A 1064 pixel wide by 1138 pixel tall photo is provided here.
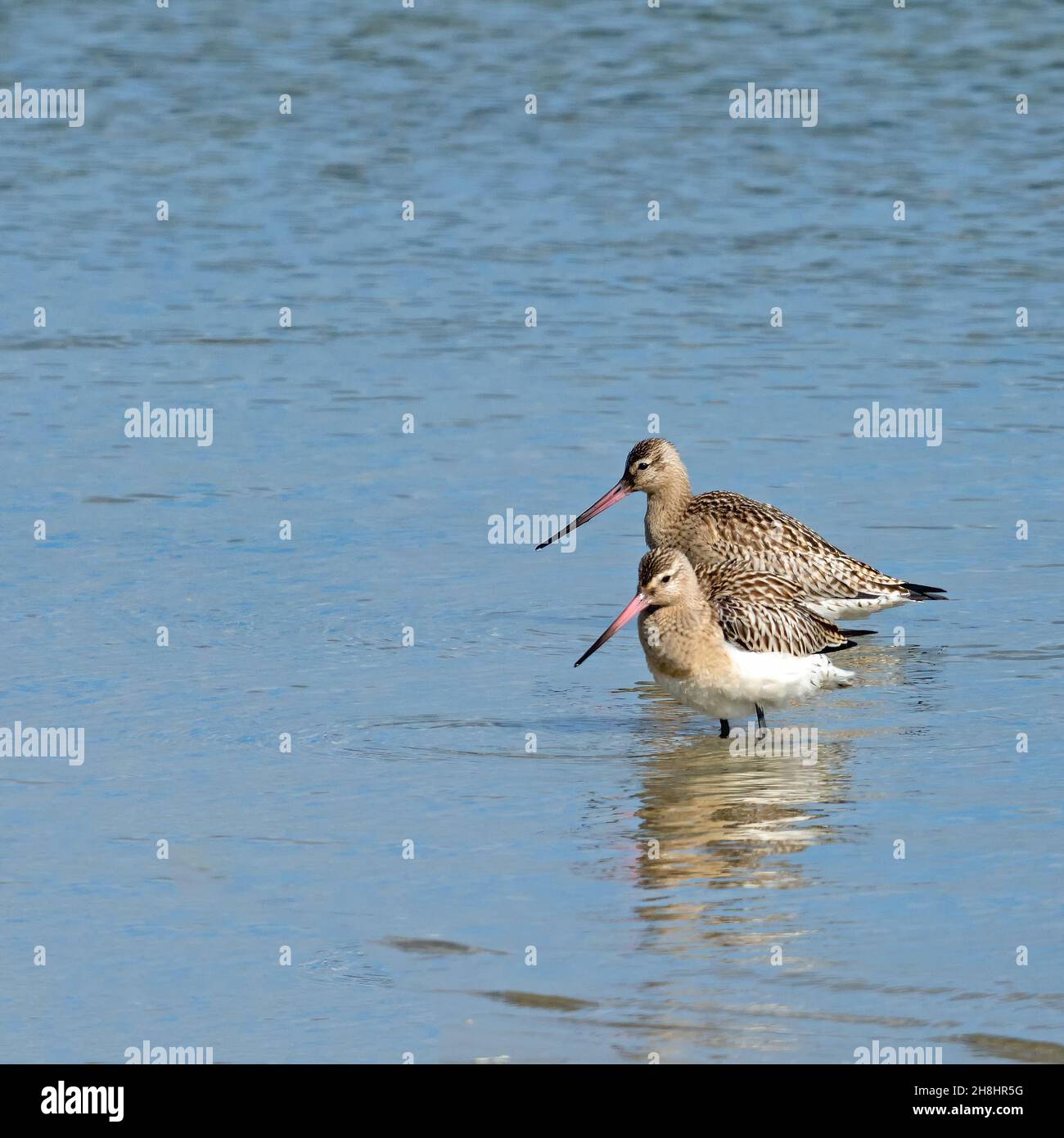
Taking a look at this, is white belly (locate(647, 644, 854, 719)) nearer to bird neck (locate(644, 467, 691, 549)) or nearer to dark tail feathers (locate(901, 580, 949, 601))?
dark tail feathers (locate(901, 580, 949, 601))

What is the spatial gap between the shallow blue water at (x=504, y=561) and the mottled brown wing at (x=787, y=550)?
1.11 ft

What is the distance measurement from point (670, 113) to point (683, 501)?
524 inches

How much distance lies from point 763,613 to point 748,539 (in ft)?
5.15

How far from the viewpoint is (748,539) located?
37.7 feet

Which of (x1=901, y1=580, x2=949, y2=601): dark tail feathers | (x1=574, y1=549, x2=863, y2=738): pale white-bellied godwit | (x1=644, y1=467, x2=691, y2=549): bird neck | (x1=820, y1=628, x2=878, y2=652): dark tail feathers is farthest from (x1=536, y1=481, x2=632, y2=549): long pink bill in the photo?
(x1=574, y1=549, x2=863, y2=738): pale white-bellied godwit

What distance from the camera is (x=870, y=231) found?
763 inches

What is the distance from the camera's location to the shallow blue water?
267 inches

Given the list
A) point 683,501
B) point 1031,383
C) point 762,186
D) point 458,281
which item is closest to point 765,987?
point 683,501

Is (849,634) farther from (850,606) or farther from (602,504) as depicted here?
(602,504)

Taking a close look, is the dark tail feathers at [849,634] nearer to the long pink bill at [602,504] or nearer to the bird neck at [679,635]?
the bird neck at [679,635]

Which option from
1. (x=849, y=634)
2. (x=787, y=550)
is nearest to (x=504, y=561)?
(x=787, y=550)

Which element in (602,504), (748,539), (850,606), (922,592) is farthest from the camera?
(602,504)

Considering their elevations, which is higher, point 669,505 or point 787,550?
point 669,505

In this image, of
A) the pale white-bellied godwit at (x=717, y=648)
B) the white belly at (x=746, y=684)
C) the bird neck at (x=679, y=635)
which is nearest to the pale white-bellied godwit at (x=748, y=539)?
the pale white-bellied godwit at (x=717, y=648)
